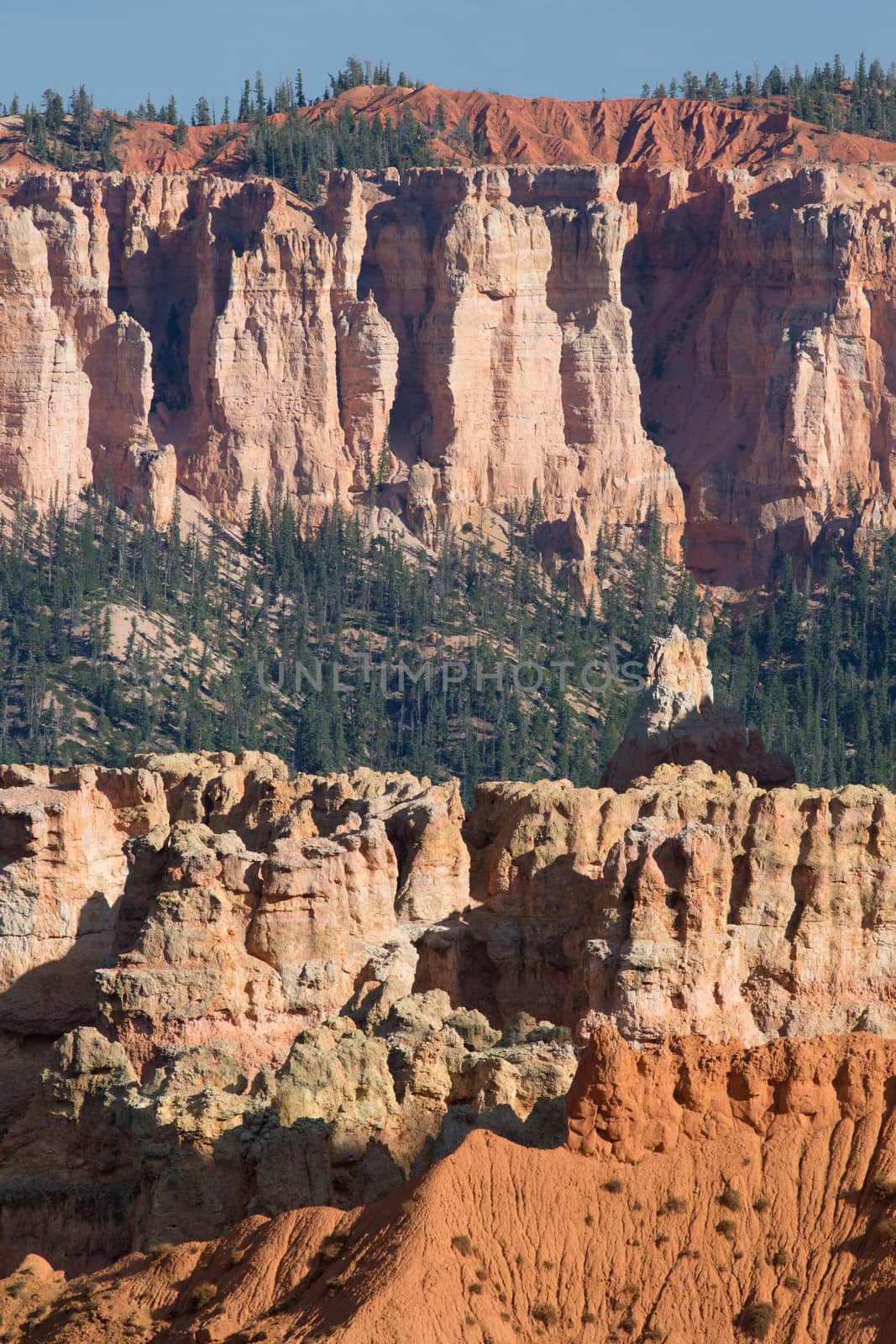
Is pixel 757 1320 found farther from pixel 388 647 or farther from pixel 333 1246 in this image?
pixel 388 647

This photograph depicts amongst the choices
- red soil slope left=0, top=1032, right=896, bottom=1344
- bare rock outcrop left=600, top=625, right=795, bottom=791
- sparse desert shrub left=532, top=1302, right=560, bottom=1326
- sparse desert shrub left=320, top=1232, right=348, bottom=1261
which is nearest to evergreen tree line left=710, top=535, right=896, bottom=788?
bare rock outcrop left=600, top=625, right=795, bottom=791

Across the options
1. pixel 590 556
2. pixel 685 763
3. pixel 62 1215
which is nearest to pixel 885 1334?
pixel 62 1215

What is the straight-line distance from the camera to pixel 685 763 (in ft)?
319

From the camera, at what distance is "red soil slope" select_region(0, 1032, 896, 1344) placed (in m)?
44.5

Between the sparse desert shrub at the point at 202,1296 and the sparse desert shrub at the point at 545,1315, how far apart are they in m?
4.81

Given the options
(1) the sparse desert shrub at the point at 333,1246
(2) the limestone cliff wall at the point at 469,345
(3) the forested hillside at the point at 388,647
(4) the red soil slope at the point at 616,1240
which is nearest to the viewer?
(4) the red soil slope at the point at 616,1240

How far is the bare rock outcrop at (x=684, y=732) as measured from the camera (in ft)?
320

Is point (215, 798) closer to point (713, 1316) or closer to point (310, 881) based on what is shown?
point (310, 881)

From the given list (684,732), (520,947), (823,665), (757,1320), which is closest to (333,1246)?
(757,1320)

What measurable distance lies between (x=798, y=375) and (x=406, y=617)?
101ft

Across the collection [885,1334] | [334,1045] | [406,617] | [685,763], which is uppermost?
[406,617]

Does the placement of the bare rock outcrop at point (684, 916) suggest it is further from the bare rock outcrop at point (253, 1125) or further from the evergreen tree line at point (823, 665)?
the evergreen tree line at point (823, 665)

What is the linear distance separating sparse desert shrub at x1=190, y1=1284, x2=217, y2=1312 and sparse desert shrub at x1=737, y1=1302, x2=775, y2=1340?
7.68 metres

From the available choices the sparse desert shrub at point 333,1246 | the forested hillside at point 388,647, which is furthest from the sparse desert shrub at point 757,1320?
the forested hillside at point 388,647
